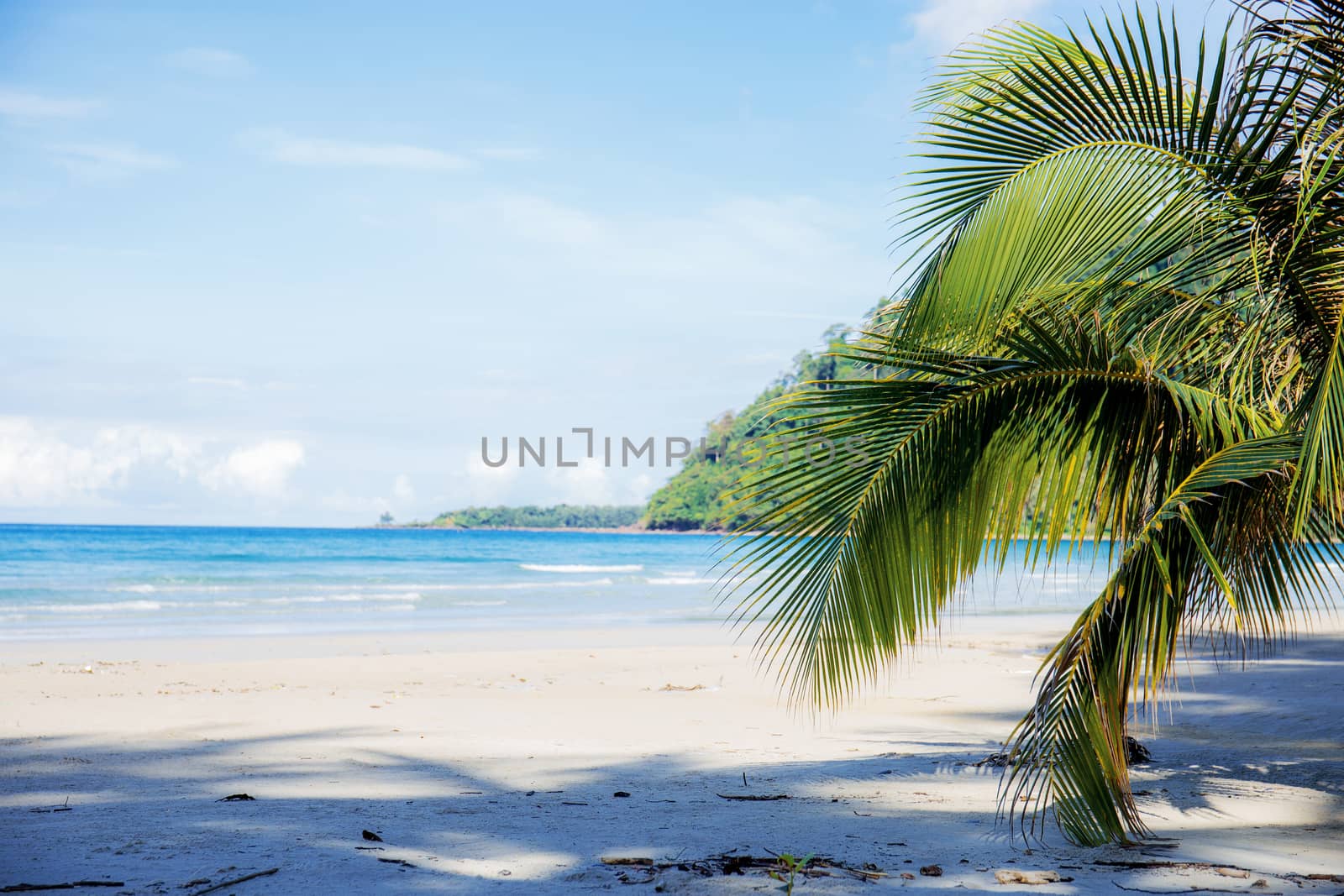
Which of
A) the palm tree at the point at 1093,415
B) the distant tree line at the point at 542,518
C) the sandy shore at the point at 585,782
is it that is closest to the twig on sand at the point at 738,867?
the sandy shore at the point at 585,782

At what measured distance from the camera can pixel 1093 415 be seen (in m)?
3.75

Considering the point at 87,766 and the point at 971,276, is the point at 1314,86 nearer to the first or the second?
the point at 971,276

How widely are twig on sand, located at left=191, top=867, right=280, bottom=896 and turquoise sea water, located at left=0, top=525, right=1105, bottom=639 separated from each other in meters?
1.92

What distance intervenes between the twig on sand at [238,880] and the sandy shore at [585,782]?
30mm

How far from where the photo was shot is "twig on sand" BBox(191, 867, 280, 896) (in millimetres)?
3010

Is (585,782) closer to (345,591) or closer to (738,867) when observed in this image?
(738,867)

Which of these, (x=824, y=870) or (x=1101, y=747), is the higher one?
(x=1101, y=747)

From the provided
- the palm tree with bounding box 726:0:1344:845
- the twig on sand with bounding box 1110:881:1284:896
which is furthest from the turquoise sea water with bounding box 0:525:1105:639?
the twig on sand with bounding box 1110:881:1284:896

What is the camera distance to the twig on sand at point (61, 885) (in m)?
3.00

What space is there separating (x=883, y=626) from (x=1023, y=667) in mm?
7876

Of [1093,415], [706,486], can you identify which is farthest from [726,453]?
[706,486]

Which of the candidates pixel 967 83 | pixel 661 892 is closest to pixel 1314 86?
pixel 967 83

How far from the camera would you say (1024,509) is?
400 centimetres

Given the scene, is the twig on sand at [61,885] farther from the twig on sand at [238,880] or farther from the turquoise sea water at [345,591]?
the turquoise sea water at [345,591]
